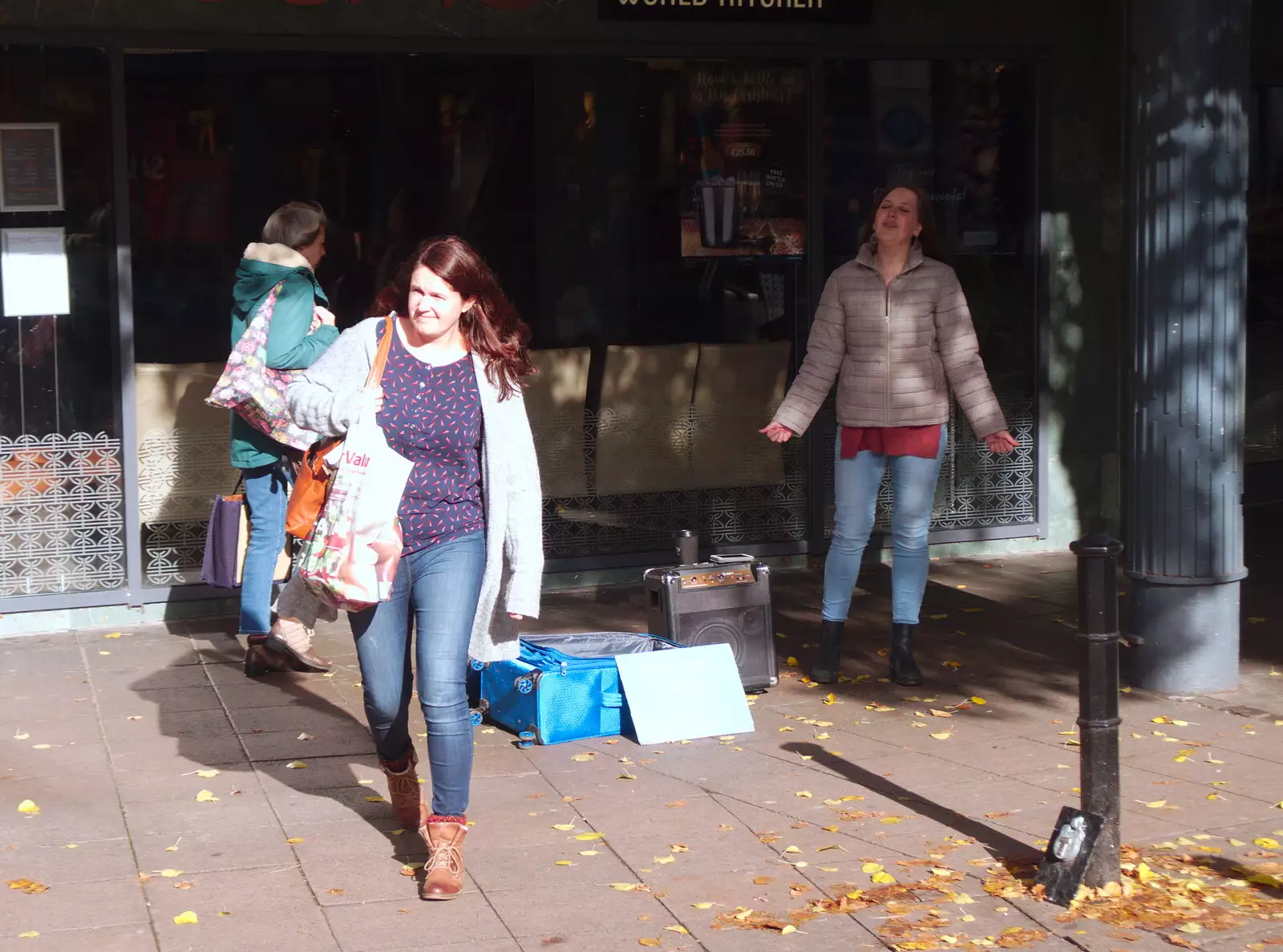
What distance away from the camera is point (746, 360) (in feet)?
31.5

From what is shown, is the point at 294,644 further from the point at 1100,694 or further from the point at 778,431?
the point at 1100,694

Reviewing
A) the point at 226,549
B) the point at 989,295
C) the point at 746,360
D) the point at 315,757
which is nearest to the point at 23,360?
the point at 226,549

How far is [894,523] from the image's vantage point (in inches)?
288

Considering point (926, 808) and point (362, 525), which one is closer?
point (362, 525)

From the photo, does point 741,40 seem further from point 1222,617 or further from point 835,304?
point 1222,617

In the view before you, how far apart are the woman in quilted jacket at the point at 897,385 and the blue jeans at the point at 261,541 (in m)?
2.12

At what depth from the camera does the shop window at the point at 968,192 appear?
9.62 meters

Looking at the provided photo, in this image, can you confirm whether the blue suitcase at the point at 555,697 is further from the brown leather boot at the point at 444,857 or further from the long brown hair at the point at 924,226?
the long brown hair at the point at 924,226

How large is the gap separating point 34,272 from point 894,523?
164 inches

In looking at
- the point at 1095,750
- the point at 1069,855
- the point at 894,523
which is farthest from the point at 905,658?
the point at 1069,855

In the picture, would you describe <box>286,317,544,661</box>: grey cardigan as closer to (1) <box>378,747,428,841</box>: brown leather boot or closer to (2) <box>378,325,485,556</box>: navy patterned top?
(2) <box>378,325,485,556</box>: navy patterned top

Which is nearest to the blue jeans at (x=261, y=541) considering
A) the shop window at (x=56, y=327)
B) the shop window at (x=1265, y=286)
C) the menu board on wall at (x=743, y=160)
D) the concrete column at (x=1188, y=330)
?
the shop window at (x=56, y=327)

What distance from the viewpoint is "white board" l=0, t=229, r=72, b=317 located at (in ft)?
27.0

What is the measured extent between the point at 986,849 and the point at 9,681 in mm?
4362
